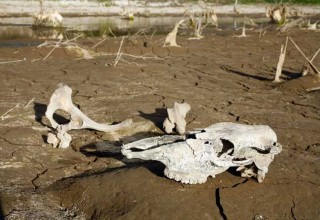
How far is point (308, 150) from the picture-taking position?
452cm

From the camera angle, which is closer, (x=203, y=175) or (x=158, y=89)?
(x=203, y=175)

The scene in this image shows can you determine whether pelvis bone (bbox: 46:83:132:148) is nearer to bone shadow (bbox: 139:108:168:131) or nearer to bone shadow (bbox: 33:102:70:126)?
bone shadow (bbox: 139:108:168:131)

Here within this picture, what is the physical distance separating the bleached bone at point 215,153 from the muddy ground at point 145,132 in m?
0.11

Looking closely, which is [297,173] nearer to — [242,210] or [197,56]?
[242,210]

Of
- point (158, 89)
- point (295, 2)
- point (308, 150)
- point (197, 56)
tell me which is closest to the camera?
point (308, 150)

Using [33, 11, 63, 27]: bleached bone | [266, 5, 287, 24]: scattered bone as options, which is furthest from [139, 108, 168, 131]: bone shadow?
[266, 5, 287, 24]: scattered bone

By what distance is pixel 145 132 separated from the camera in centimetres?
503

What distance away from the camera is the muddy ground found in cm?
341

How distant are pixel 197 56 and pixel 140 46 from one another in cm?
172

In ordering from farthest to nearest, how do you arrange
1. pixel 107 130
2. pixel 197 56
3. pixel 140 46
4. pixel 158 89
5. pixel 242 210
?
1. pixel 140 46
2. pixel 197 56
3. pixel 158 89
4. pixel 107 130
5. pixel 242 210

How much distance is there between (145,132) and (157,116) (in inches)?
21.9

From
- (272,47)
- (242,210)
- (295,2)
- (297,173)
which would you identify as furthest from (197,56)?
(295,2)

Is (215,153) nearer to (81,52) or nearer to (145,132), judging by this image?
(145,132)

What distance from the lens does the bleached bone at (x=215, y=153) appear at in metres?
3.45
